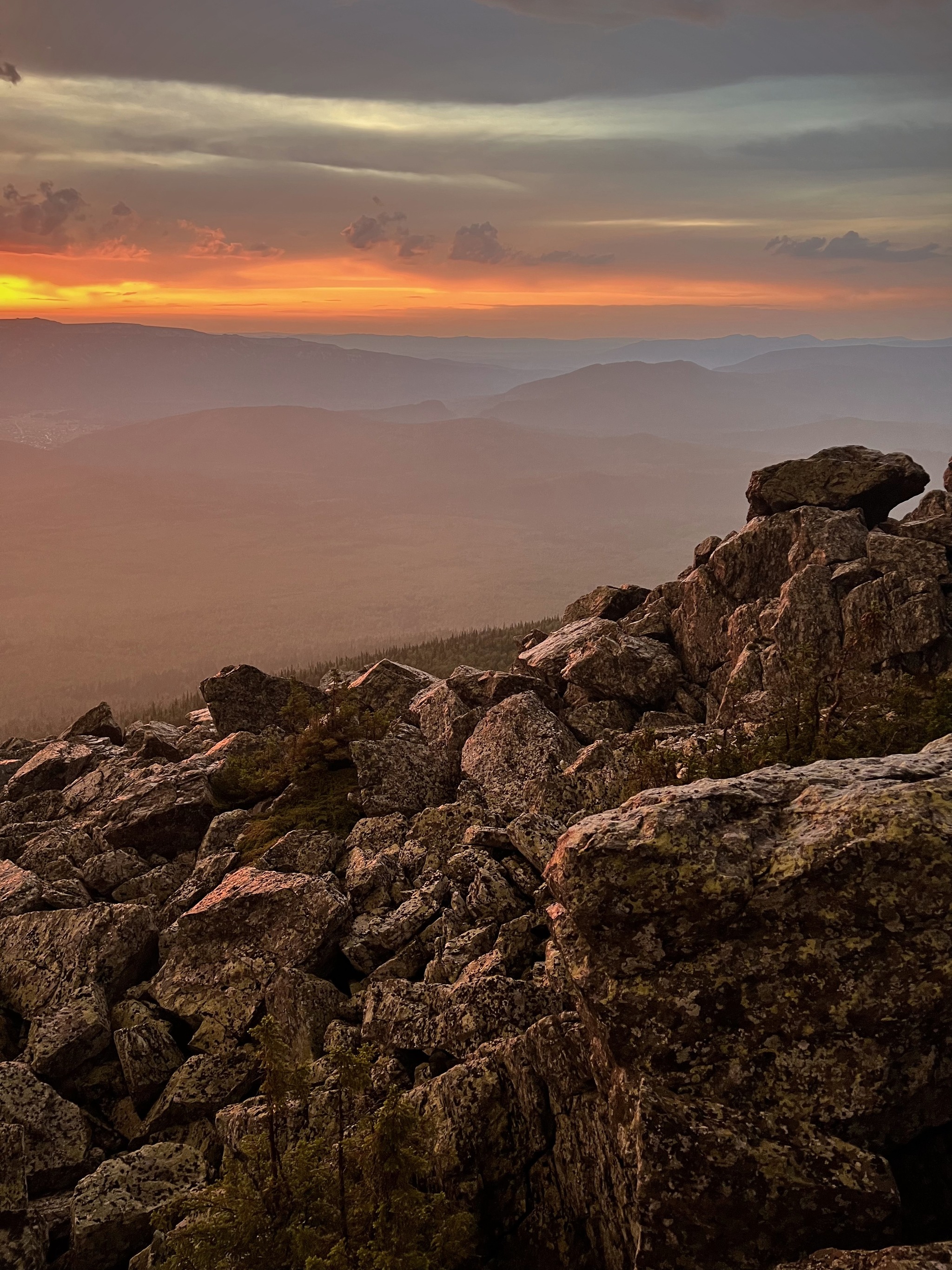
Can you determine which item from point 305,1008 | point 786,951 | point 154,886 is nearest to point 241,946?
point 305,1008

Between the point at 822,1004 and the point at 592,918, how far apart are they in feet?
6.52

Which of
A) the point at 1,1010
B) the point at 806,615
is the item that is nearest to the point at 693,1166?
the point at 1,1010

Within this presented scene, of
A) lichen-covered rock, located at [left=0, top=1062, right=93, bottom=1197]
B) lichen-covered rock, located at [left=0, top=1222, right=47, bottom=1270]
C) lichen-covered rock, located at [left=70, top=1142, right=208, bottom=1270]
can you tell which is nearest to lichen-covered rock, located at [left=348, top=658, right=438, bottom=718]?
lichen-covered rock, located at [left=0, top=1062, right=93, bottom=1197]

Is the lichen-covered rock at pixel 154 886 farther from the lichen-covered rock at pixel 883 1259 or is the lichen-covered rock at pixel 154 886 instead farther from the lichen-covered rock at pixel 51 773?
A: the lichen-covered rock at pixel 883 1259

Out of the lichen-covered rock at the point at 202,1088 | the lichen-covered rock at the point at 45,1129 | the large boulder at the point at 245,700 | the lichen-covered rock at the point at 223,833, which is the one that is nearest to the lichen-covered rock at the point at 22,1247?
the lichen-covered rock at the point at 45,1129

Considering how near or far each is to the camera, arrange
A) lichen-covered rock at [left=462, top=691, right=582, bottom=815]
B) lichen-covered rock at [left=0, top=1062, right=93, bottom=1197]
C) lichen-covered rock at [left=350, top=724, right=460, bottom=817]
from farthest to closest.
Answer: lichen-covered rock at [left=350, top=724, right=460, bottom=817] < lichen-covered rock at [left=462, top=691, right=582, bottom=815] < lichen-covered rock at [left=0, top=1062, right=93, bottom=1197]

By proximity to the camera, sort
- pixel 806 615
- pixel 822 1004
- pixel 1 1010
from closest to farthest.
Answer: pixel 822 1004 < pixel 1 1010 < pixel 806 615

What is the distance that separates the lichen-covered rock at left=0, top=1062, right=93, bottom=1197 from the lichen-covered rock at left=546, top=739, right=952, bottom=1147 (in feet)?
22.0

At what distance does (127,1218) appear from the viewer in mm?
8969

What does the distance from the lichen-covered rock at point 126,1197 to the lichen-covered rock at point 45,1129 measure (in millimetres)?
742

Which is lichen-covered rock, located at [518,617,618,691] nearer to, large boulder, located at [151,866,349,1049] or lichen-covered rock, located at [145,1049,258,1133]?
large boulder, located at [151,866,349,1049]

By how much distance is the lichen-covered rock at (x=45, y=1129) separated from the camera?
1025 cm

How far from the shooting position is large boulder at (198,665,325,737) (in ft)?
79.0

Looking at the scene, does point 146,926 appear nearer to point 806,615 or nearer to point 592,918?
point 592,918
